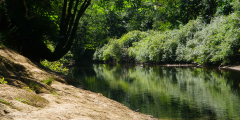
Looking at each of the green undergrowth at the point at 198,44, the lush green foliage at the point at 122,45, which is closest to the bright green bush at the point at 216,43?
the green undergrowth at the point at 198,44

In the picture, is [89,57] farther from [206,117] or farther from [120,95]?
[206,117]

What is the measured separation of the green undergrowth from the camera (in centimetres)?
2170

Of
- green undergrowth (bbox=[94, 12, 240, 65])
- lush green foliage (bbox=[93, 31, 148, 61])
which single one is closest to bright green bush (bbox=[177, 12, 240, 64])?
green undergrowth (bbox=[94, 12, 240, 65])

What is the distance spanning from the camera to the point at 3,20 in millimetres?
9250

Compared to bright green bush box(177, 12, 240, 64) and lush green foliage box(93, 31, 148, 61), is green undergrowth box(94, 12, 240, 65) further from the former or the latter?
lush green foliage box(93, 31, 148, 61)

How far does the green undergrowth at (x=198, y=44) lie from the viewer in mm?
21703

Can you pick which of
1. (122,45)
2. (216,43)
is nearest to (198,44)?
(216,43)

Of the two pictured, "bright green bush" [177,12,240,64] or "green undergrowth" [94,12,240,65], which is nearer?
"bright green bush" [177,12,240,64]

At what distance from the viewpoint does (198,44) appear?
27578 millimetres

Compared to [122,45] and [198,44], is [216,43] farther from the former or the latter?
[122,45]

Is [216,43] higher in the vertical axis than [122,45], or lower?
lower

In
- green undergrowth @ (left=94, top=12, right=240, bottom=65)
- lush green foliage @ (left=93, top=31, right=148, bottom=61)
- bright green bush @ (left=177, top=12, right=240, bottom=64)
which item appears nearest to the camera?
bright green bush @ (left=177, top=12, right=240, bottom=64)

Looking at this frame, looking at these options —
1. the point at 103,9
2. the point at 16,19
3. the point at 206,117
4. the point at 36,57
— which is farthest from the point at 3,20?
the point at 206,117

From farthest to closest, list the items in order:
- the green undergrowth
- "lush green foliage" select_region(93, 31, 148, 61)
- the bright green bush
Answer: "lush green foliage" select_region(93, 31, 148, 61) < the green undergrowth < the bright green bush
